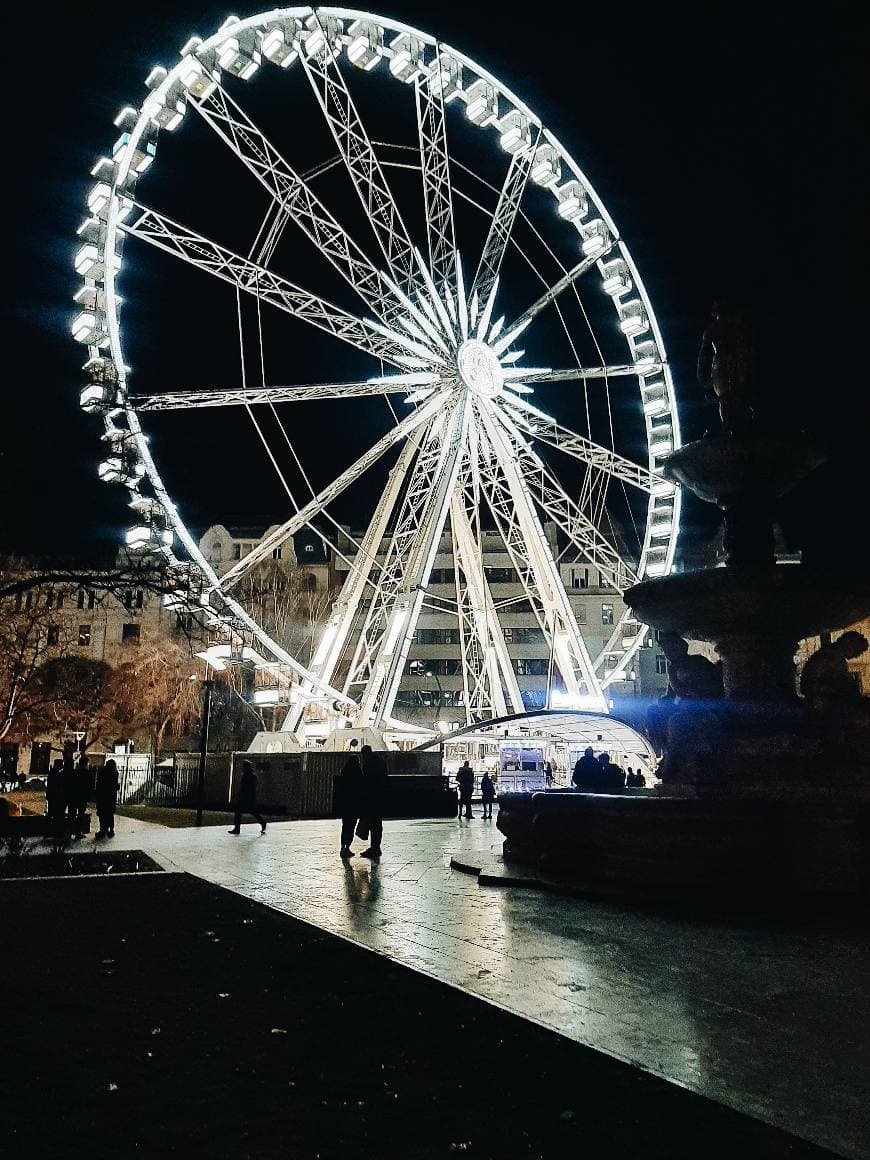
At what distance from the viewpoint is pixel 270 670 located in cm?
2616

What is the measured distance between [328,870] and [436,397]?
56.2 ft

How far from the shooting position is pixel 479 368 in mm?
25797

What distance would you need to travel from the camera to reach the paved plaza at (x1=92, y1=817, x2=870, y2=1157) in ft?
12.0

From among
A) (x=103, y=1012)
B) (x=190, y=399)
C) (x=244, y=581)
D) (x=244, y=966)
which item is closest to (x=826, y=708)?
(x=244, y=966)

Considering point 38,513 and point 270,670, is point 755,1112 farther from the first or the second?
point 270,670

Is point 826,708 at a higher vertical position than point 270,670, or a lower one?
lower

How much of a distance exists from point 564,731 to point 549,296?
48.3ft

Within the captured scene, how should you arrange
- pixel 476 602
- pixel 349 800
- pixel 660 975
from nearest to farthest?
pixel 660 975, pixel 349 800, pixel 476 602

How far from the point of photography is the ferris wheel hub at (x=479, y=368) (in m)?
25.5

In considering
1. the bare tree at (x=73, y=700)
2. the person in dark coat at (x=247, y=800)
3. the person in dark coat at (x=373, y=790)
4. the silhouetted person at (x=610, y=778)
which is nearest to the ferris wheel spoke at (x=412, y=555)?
the person in dark coat at (x=247, y=800)

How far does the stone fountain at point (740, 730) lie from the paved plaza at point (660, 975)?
685 mm

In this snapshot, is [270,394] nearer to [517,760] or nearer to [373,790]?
[373,790]

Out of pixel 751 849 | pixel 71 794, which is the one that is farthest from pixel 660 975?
pixel 71 794

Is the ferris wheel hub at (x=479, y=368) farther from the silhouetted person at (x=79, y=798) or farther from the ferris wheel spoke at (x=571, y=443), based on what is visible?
the silhouetted person at (x=79, y=798)
